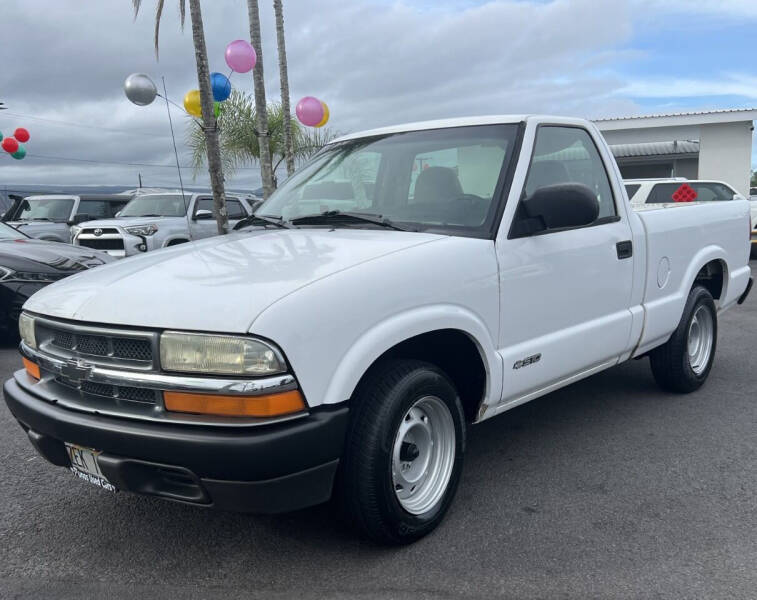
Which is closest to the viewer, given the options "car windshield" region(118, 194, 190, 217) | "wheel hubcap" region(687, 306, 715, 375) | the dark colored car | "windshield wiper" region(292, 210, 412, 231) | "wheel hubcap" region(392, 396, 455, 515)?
"wheel hubcap" region(392, 396, 455, 515)

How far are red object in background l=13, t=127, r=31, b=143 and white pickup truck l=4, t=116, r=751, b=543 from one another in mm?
23498

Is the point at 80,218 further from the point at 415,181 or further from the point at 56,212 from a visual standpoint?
the point at 415,181

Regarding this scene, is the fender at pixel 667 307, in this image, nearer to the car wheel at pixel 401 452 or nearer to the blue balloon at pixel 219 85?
the car wheel at pixel 401 452

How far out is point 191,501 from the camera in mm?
2506

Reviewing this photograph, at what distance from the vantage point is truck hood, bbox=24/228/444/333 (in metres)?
2.45

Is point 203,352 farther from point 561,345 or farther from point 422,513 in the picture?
point 561,345

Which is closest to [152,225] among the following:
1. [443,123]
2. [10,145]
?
[443,123]

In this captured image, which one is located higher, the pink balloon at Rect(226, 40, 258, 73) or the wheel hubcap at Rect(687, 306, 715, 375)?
the pink balloon at Rect(226, 40, 258, 73)

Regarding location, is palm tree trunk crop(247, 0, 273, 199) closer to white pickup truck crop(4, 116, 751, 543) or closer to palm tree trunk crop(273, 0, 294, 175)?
palm tree trunk crop(273, 0, 294, 175)

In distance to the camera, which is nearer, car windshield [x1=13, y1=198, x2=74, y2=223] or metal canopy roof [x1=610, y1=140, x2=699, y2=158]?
car windshield [x1=13, y1=198, x2=74, y2=223]

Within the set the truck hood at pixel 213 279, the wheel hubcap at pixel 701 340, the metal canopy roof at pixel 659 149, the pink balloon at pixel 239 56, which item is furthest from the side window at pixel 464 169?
the metal canopy roof at pixel 659 149

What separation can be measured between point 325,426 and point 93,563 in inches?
49.3

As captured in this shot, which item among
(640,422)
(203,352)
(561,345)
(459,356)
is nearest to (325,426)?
(203,352)

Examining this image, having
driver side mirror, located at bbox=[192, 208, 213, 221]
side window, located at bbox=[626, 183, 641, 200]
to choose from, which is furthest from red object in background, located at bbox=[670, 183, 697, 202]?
driver side mirror, located at bbox=[192, 208, 213, 221]
